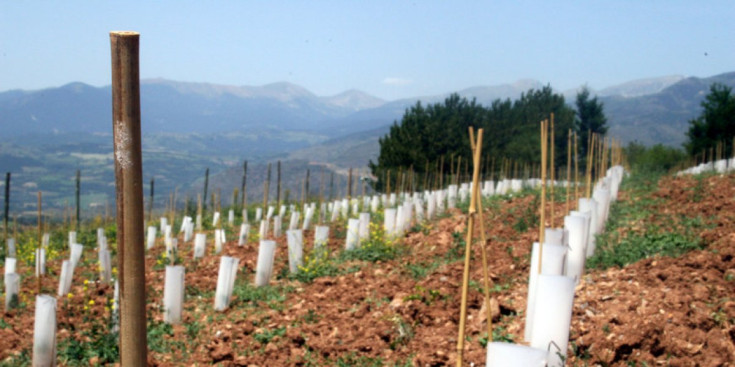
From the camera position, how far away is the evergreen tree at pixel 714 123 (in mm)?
43312

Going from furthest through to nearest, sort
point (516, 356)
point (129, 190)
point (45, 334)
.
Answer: point (45, 334) → point (516, 356) → point (129, 190)

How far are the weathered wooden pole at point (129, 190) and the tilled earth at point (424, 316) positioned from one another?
101 inches

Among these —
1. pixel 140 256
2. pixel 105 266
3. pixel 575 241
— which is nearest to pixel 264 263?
pixel 105 266

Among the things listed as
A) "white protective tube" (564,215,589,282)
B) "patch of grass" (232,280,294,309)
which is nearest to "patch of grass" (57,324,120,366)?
"patch of grass" (232,280,294,309)

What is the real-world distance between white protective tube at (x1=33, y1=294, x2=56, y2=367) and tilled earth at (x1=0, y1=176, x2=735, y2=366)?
1.32ft

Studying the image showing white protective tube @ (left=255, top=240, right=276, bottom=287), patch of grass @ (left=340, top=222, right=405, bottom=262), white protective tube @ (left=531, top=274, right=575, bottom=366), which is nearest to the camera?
white protective tube @ (left=531, top=274, right=575, bottom=366)

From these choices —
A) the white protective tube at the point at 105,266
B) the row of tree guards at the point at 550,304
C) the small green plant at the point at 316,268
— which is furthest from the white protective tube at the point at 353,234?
the row of tree guards at the point at 550,304

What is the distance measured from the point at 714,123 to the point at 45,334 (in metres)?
45.4

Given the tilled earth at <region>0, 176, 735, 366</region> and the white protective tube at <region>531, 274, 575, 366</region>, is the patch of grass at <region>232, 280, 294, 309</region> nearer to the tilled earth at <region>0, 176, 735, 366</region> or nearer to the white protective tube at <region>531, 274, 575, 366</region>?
the tilled earth at <region>0, 176, 735, 366</region>

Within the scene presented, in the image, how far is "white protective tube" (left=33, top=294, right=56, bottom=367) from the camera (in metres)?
5.65

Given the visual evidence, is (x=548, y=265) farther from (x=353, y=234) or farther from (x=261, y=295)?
(x=353, y=234)

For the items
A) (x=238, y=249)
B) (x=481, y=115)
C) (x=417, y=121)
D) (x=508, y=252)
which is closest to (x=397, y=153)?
(x=417, y=121)

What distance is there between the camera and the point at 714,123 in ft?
145

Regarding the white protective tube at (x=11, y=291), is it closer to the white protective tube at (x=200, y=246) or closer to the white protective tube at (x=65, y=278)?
the white protective tube at (x=65, y=278)
